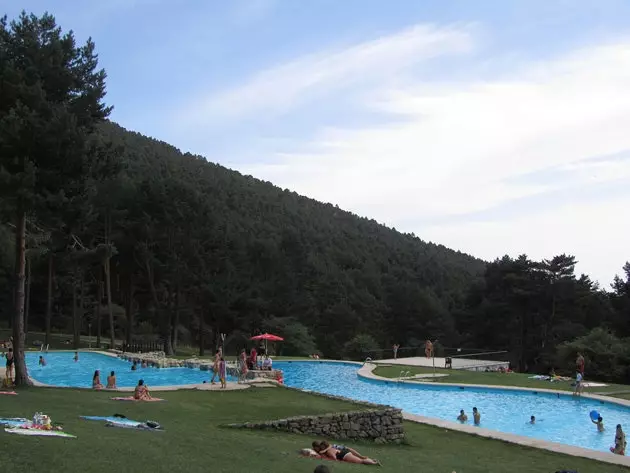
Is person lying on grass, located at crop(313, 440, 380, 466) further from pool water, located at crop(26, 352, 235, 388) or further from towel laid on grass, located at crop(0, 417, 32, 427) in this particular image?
pool water, located at crop(26, 352, 235, 388)

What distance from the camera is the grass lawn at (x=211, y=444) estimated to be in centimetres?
781

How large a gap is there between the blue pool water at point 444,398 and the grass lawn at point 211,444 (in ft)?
18.9

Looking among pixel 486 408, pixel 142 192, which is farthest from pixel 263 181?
pixel 486 408

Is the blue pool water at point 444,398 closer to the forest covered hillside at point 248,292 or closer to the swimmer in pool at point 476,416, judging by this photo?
the swimmer in pool at point 476,416

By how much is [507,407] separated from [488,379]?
478cm

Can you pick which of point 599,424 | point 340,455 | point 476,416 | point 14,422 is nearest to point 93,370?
point 476,416

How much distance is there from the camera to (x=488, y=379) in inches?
1084

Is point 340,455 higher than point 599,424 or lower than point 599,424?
higher

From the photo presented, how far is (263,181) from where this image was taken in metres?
113

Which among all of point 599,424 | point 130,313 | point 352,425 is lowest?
point 599,424

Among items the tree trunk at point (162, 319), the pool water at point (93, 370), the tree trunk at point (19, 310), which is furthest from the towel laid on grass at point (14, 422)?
the tree trunk at point (162, 319)

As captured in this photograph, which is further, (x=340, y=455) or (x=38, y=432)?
(x=340, y=455)

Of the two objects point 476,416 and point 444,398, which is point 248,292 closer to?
point 444,398

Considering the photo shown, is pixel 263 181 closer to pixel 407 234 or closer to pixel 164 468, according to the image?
pixel 407 234
